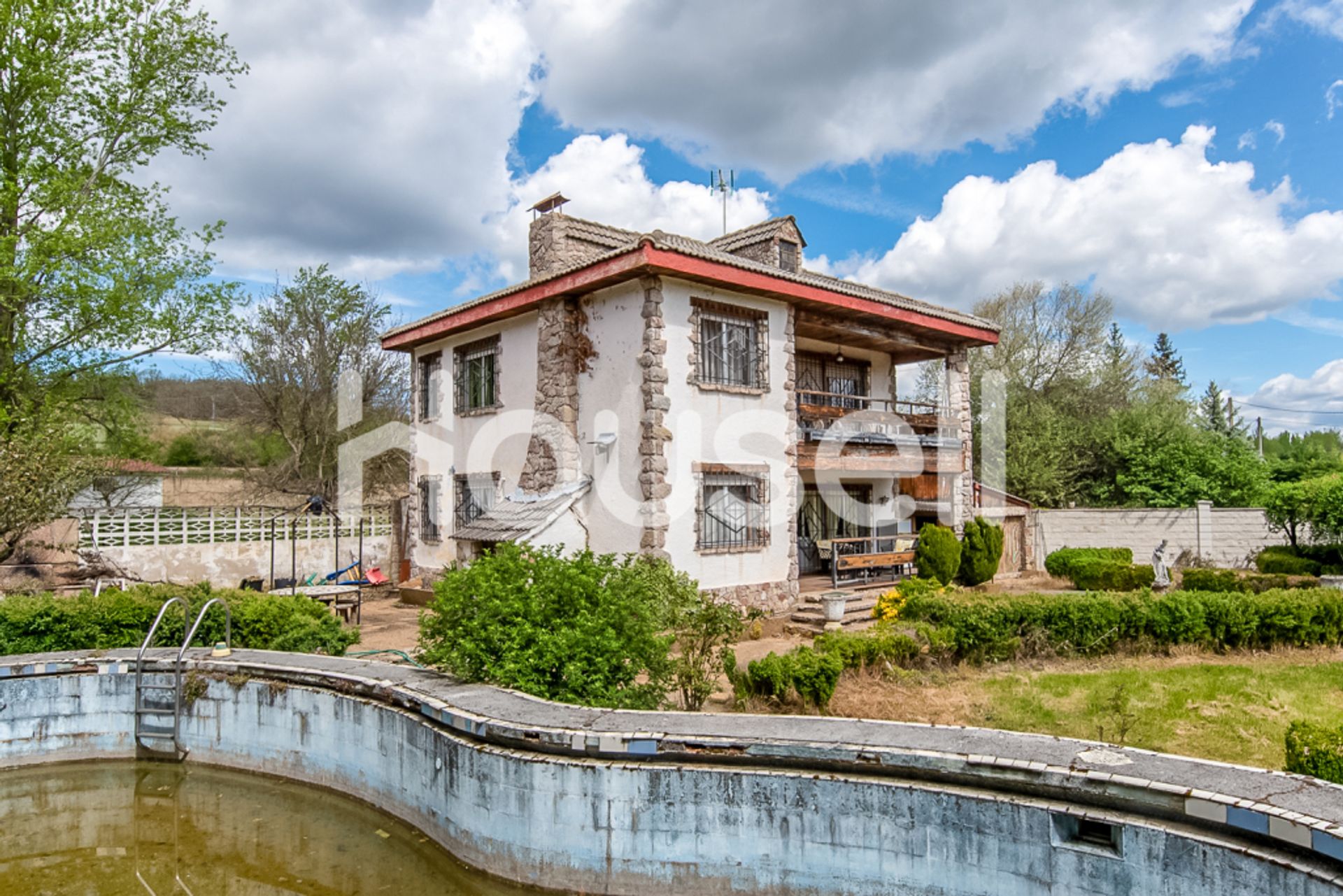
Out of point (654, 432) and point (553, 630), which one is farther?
point (654, 432)

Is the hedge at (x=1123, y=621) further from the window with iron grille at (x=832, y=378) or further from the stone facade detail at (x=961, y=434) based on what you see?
the window with iron grille at (x=832, y=378)

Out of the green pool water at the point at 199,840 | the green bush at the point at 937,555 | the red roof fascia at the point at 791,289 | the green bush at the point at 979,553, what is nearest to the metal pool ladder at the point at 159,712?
the green pool water at the point at 199,840

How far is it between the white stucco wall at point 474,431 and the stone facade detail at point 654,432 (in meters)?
3.31

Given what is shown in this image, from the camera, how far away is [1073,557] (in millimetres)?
20094

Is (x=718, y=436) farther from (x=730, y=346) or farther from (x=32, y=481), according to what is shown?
(x=32, y=481)

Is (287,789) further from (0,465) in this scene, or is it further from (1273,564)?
(1273,564)

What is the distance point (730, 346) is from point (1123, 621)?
746 cm

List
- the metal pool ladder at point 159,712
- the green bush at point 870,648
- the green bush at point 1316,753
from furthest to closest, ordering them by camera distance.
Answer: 1. the green bush at point 870,648
2. the metal pool ladder at point 159,712
3. the green bush at point 1316,753

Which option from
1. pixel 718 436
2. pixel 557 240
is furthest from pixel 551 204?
pixel 718 436

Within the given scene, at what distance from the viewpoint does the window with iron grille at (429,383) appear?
1980cm

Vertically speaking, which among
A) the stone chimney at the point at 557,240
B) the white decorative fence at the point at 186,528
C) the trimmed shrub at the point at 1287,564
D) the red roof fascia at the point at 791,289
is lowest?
the trimmed shrub at the point at 1287,564

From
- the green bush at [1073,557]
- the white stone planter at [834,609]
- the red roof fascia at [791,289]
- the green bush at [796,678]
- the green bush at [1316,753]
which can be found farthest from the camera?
the green bush at [1073,557]

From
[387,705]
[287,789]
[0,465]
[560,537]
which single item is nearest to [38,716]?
[287,789]

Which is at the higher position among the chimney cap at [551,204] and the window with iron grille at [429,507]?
the chimney cap at [551,204]
